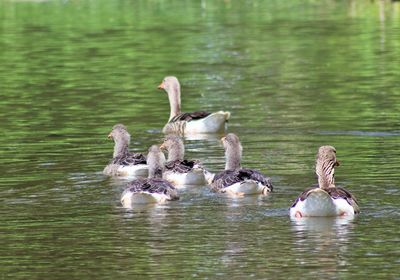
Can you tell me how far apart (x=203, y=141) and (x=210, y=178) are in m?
5.93

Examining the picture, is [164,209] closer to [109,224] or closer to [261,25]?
[109,224]

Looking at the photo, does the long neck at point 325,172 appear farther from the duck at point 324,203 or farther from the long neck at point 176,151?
the long neck at point 176,151

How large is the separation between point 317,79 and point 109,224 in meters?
19.4

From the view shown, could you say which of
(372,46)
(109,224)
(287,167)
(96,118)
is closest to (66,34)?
(372,46)

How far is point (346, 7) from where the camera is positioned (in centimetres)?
6412

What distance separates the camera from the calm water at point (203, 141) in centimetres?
1488

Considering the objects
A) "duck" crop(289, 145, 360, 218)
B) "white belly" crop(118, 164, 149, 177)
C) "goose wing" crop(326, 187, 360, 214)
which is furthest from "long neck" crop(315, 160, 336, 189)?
"white belly" crop(118, 164, 149, 177)

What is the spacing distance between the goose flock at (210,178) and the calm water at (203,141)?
21cm

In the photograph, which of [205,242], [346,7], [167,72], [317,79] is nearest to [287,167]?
[205,242]

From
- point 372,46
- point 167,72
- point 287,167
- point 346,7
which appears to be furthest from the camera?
point 346,7

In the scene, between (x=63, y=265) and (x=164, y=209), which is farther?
(x=164, y=209)

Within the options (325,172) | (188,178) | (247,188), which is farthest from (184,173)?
(325,172)

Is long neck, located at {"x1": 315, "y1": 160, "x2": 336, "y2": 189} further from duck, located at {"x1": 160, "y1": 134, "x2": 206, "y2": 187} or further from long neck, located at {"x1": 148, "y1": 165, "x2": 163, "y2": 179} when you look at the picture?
long neck, located at {"x1": 148, "y1": 165, "x2": 163, "y2": 179}

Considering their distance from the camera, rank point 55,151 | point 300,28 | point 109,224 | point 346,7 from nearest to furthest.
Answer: point 109,224 → point 55,151 → point 300,28 → point 346,7
